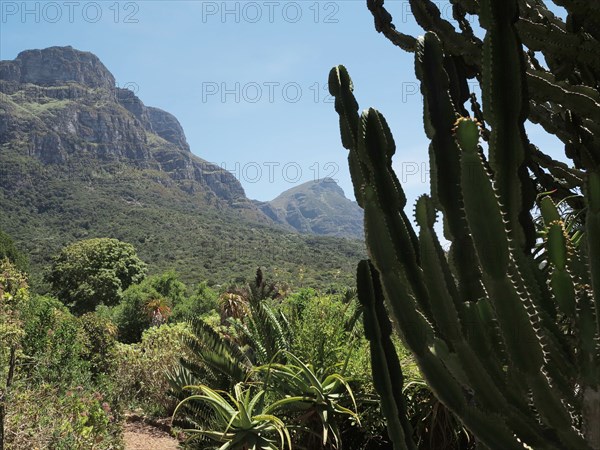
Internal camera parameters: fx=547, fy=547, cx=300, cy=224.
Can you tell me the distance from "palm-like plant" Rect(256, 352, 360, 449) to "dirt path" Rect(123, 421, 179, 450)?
672cm

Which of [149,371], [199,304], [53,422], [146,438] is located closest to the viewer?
[53,422]

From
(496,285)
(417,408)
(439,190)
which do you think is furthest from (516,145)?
(417,408)

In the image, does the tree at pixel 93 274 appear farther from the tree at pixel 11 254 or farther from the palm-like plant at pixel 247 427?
the palm-like plant at pixel 247 427

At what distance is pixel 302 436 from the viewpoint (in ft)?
15.8

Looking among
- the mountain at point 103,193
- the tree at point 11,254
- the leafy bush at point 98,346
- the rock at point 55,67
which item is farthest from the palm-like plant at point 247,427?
the rock at point 55,67

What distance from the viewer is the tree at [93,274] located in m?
39.8

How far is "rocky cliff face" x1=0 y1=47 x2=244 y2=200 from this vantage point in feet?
450

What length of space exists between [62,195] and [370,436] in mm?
111168

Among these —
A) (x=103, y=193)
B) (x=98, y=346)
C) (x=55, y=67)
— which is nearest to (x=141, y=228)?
(x=103, y=193)

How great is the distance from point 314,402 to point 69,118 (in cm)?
17254

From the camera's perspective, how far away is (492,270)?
1.75 m

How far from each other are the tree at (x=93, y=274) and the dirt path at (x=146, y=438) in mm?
28137

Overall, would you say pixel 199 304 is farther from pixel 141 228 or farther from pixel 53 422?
pixel 141 228

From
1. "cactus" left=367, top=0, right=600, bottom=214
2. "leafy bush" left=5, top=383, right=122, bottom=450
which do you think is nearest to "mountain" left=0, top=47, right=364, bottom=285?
"leafy bush" left=5, top=383, right=122, bottom=450
